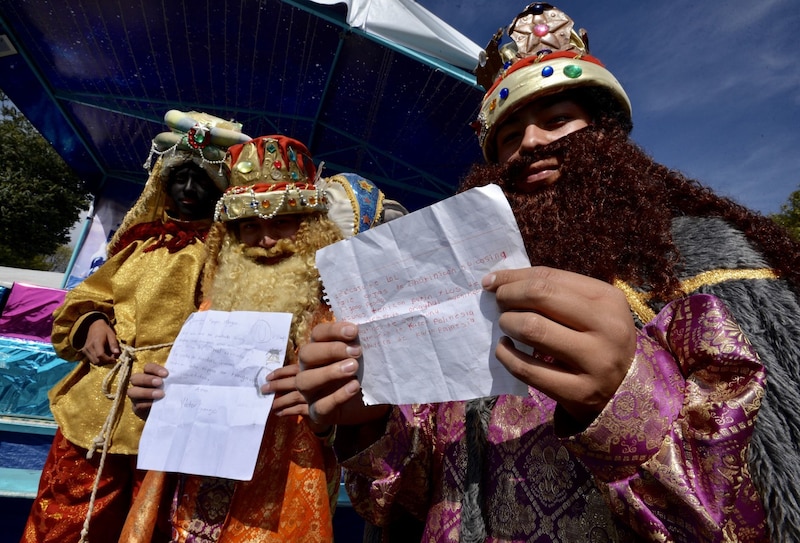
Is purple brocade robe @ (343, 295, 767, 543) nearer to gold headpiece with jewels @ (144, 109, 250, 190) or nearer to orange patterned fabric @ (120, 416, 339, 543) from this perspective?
orange patterned fabric @ (120, 416, 339, 543)

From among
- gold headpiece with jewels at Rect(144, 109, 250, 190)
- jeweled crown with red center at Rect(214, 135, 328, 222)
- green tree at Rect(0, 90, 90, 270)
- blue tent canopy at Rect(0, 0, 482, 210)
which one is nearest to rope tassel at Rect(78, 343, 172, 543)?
jeweled crown with red center at Rect(214, 135, 328, 222)

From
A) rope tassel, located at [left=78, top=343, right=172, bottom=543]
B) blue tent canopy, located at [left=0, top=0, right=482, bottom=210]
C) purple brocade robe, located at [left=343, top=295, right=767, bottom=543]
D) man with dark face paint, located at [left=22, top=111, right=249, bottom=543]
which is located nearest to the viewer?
purple brocade robe, located at [left=343, top=295, right=767, bottom=543]

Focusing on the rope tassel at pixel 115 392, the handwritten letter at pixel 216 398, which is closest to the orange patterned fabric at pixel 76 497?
the rope tassel at pixel 115 392

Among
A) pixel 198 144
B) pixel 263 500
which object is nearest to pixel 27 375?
pixel 198 144

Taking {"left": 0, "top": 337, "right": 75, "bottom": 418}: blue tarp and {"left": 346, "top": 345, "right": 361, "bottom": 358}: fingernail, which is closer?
{"left": 346, "top": 345, "right": 361, "bottom": 358}: fingernail

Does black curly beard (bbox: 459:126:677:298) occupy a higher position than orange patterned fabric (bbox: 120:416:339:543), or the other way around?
black curly beard (bbox: 459:126:677:298)

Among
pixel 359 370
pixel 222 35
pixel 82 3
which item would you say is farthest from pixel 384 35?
pixel 359 370

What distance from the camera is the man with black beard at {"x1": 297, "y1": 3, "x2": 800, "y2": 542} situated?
67cm

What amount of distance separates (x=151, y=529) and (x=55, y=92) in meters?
8.19

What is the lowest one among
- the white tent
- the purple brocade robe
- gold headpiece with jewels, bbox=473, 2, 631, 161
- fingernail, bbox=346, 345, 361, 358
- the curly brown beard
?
the purple brocade robe

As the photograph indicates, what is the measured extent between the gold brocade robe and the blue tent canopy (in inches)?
152

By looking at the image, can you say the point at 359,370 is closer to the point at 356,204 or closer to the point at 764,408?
the point at 764,408

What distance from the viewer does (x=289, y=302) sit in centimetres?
220

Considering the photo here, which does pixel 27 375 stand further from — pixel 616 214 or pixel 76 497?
pixel 616 214
